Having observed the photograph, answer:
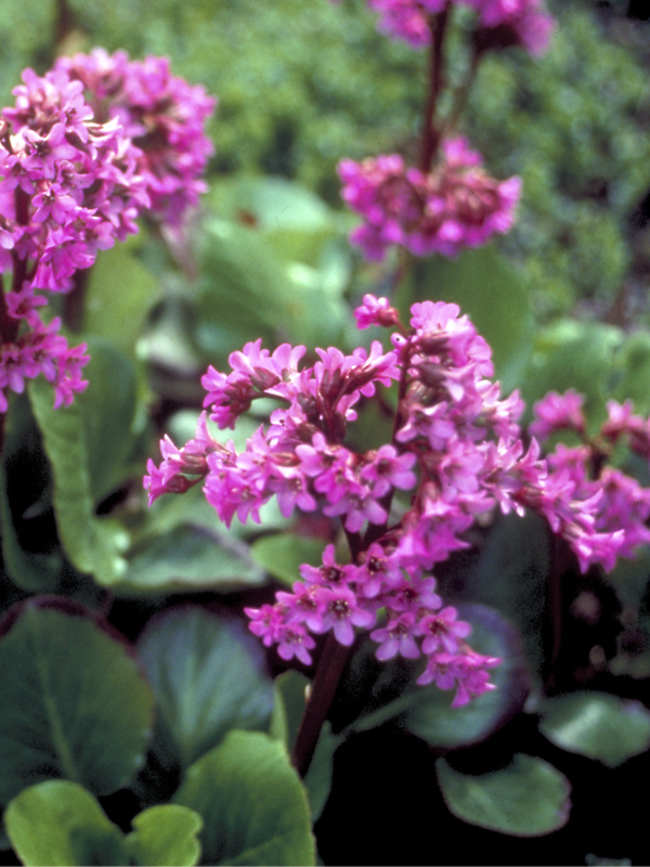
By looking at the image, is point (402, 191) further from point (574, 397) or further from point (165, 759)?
point (165, 759)

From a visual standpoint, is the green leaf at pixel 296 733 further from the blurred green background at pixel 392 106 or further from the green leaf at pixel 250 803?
the blurred green background at pixel 392 106

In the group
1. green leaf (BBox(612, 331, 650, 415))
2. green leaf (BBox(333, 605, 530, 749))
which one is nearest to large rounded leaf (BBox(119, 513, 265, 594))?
green leaf (BBox(333, 605, 530, 749))

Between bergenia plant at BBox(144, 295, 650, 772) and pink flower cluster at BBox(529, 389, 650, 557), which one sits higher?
bergenia plant at BBox(144, 295, 650, 772)

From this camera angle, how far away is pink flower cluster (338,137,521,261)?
4.34 ft

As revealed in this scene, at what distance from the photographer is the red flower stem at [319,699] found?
771mm

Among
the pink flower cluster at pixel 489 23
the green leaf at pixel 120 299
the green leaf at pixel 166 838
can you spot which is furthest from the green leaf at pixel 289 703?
the pink flower cluster at pixel 489 23

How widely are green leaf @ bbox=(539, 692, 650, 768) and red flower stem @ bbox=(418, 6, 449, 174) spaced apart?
0.88 metres

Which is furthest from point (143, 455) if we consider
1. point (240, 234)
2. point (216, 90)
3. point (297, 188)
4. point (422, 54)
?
point (422, 54)

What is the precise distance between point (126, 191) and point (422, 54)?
2103 millimetres

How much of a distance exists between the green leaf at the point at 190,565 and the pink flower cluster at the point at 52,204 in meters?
0.33

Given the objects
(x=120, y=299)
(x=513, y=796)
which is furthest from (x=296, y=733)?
(x=120, y=299)

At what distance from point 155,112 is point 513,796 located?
3.08ft

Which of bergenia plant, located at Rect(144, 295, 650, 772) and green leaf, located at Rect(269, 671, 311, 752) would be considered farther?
green leaf, located at Rect(269, 671, 311, 752)

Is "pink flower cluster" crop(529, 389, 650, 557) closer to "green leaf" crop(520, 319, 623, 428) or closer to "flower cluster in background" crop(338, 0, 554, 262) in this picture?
"green leaf" crop(520, 319, 623, 428)
